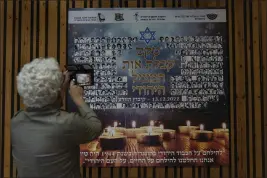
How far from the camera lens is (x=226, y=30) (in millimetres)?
3789

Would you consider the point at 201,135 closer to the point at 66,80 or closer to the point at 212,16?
the point at 212,16

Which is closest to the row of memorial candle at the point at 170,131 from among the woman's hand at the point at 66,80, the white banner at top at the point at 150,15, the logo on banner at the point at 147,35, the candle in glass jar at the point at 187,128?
the candle in glass jar at the point at 187,128

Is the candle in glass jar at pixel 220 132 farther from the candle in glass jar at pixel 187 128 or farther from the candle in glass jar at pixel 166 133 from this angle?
the candle in glass jar at pixel 166 133

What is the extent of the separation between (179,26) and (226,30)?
0.53 m

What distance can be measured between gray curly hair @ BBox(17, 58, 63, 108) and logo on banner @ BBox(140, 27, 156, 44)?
228 centimetres

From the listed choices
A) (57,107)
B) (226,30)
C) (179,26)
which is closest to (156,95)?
(179,26)

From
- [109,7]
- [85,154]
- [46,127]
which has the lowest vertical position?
[85,154]

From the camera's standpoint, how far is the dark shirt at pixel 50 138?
1.55 m

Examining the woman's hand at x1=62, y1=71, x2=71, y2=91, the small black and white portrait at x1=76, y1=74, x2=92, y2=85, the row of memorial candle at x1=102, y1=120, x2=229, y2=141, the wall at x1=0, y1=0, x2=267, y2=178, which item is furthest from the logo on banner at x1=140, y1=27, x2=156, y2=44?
the woman's hand at x1=62, y1=71, x2=71, y2=91

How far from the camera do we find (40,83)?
60.2 inches

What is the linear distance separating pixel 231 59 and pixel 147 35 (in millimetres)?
978

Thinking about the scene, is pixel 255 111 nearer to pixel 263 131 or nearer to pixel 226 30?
pixel 263 131

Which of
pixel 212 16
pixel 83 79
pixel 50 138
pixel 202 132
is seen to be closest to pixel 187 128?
pixel 202 132

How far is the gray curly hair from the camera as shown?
154 cm
